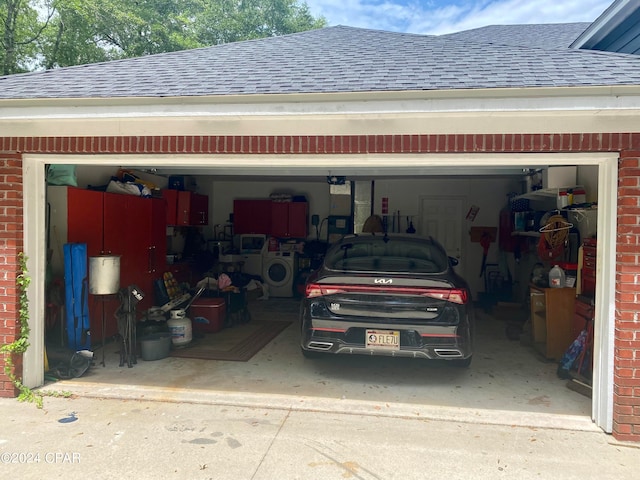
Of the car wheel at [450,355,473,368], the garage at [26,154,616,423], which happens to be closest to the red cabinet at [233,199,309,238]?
the garage at [26,154,616,423]

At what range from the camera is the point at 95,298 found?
530 centimetres

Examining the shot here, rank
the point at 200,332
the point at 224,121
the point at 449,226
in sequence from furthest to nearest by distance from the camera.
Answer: the point at 449,226
the point at 200,332
the point at 224,121

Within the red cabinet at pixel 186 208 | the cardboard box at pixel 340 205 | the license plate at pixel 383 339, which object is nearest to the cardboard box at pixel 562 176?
the license plate at pixel 383 339

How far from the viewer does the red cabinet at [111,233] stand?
5.45 m

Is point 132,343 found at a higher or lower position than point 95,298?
lower

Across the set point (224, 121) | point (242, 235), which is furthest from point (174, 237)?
point (224, 121)

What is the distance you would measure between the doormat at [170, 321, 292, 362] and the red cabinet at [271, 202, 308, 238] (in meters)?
3.15

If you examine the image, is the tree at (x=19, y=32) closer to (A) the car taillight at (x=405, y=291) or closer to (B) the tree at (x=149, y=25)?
(B) the tree at (x=149, y=25)

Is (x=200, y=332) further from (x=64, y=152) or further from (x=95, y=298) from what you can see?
(x=64, y=152)

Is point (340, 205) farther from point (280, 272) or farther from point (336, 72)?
point (336, 72)

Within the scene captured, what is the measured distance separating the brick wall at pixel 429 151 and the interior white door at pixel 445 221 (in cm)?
618

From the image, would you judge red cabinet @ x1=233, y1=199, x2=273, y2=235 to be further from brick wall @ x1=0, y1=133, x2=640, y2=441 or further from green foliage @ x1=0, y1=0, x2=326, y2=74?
green foliage @ x1=0, y1=0, x2=326, y2=74

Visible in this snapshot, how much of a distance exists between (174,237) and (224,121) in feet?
18.6

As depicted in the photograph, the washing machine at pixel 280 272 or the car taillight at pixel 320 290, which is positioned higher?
the car taillight at pixel 320 290
